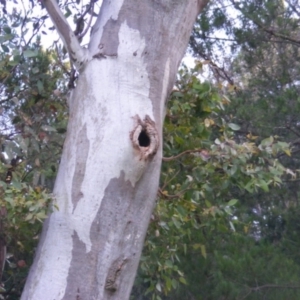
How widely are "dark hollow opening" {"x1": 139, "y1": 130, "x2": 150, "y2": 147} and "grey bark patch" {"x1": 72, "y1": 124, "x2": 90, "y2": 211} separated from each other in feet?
0.60

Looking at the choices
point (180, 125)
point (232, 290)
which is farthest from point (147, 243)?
point (232, 290)

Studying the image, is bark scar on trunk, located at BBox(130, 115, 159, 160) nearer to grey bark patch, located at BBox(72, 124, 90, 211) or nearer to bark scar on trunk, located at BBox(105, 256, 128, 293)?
grey bark patch, located at BBox(72, 124, 90, 211)

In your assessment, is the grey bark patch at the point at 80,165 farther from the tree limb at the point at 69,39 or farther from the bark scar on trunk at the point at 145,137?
the tree limb at the point at 69,39

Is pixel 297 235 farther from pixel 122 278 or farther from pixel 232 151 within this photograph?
pixel 122 278

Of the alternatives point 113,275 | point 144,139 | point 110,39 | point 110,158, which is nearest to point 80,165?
point 110,158

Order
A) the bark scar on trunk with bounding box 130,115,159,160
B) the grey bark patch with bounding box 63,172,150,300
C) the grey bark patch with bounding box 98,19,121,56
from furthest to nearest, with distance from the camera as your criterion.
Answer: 1. the grey bark patch with bounding box 98,19,121,56
2. the bark scar on trunk with bounding box 130,115,159,160
3. the grey bark patch with bounding box 63,172,150,300

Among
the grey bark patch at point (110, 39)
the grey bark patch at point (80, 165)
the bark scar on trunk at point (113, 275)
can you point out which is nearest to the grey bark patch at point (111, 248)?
the bark scar on trunk at point (113, 275)

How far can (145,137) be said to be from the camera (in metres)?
2.39

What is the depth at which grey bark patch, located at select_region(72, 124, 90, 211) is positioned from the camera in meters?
2.35

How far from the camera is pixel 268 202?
7297 mm

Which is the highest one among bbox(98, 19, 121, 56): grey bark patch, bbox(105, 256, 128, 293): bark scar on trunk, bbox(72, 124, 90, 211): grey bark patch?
bbox(98, 19, 121, 56): grey bark patch

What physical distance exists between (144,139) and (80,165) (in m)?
0.24

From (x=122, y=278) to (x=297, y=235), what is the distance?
506 centimetres

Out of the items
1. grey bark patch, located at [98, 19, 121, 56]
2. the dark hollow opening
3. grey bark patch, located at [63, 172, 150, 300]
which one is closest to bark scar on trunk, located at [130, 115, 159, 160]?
the dark hollow opening
